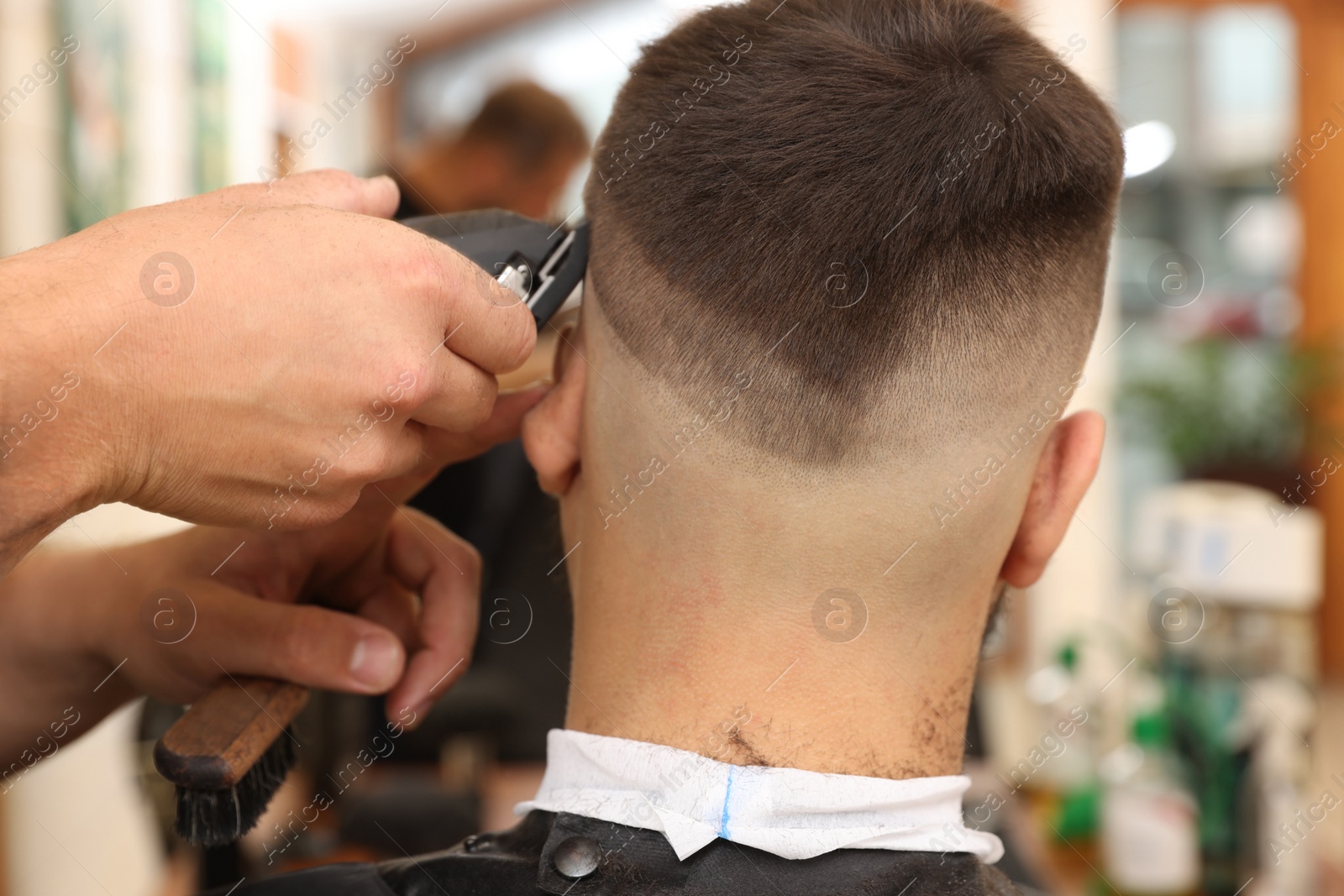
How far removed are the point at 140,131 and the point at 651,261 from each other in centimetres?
256

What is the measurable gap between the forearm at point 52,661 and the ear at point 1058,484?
1012 mm

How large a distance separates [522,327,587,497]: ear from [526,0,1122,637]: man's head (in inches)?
2.1

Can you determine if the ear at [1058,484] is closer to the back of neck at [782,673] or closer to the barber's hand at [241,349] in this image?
the back of neck at [782,673]

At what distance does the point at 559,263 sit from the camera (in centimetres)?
100

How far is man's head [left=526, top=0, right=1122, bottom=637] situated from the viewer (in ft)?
2.96

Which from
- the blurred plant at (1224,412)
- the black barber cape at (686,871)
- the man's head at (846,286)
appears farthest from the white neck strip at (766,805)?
the blurred plant at (1224,412)

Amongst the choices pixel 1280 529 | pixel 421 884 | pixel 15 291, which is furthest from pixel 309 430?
pixel 1280 529

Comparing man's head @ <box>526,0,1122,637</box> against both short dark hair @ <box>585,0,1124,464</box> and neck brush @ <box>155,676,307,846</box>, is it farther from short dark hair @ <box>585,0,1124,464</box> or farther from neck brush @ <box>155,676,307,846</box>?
neck brush @ <box>155,676,307,846</box>

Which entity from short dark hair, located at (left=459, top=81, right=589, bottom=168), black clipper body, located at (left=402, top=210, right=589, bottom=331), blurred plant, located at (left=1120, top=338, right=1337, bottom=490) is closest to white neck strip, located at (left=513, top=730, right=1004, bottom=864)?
black clipper body, located at (left=402, top=210, right=589, bottom=331)

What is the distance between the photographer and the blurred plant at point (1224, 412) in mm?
4117

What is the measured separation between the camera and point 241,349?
2.78ft

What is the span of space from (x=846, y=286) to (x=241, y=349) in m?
0.50

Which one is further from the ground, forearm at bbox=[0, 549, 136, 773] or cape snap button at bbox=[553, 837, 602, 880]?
cape snap button at bbox=[553, 837, 602, 880]

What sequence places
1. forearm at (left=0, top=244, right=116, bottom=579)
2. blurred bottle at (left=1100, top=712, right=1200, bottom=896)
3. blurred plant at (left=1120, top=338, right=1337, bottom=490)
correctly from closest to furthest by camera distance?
forearm at (left=0, top=244, right=116, bottom=579) < blurred bottle at (left=1100, top=712, right=1200, bottom=896) < blurred plant at (left=1120, top=338, right=1337, bottom=490)
